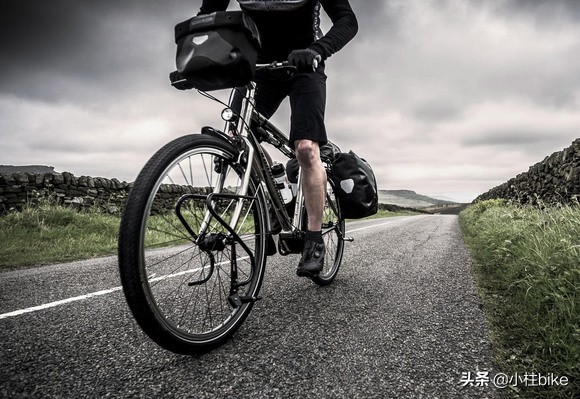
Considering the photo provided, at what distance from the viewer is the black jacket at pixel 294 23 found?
2.10m

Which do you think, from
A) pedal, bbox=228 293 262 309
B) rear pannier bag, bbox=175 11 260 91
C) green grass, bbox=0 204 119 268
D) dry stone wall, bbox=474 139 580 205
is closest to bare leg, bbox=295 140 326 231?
pedal, bbox=228 293 262 309

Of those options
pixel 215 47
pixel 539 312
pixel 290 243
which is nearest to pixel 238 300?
pixel 290 243

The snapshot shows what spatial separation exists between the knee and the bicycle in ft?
0.87

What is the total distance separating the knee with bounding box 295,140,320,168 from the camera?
216cm

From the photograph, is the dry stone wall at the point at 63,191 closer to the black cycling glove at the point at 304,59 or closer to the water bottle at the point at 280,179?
the water bottle at the point at 280,179

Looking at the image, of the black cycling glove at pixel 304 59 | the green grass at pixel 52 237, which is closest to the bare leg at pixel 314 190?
the black cycling glove at pixel 304 59

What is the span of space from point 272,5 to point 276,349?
2086mm

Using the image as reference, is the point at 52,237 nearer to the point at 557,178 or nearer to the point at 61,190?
the point at 61,190

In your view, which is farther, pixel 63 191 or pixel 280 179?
pixel 63 191

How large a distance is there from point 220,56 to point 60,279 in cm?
274

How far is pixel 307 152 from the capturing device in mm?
2180

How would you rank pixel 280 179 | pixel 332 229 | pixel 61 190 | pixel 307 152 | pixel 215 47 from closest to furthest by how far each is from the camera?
pixel 215 47 → pixel 307 152 → pixel 280 179 → pixel 332 229 → pixel 61 190

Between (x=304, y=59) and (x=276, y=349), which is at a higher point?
(x=304, y=59)

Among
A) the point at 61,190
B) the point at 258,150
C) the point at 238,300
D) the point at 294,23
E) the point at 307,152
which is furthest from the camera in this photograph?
the point at 61,190
